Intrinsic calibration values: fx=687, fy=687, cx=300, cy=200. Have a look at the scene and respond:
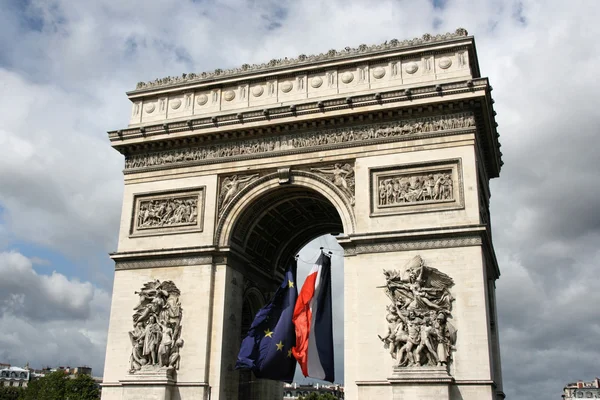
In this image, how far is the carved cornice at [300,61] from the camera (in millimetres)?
22781

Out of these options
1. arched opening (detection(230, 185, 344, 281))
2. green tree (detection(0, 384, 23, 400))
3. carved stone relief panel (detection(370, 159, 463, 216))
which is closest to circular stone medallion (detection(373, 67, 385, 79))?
carved stone relief panel (detection(370, 159, 463, 216))

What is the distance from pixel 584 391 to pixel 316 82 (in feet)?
321

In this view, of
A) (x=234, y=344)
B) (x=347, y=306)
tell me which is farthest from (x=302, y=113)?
(x=234, y=344)

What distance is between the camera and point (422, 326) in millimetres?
19234

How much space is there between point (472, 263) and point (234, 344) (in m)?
8.29

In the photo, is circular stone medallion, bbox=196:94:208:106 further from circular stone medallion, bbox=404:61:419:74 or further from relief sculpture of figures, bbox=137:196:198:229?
circular stone medallion, bbox=404:61:419:74

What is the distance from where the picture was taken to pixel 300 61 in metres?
24.1

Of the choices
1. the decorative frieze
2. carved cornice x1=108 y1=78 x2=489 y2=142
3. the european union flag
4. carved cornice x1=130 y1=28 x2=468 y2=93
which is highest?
carved cornice x1=130 y1=28 x2=468 y2=93

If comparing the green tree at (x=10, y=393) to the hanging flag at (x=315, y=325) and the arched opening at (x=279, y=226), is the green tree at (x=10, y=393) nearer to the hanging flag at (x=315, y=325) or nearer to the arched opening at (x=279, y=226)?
the arched opening at (x=279, y=226)

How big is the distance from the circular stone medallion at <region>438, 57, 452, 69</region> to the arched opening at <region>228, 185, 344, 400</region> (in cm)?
572

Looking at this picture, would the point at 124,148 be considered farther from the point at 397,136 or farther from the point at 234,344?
the point at 397,136

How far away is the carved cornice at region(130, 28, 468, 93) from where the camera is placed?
22781mm

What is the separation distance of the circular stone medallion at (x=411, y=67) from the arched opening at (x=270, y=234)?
5011 millimetres

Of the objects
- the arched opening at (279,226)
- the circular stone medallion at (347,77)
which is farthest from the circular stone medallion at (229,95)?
the circular stone medallion at (347,77)
